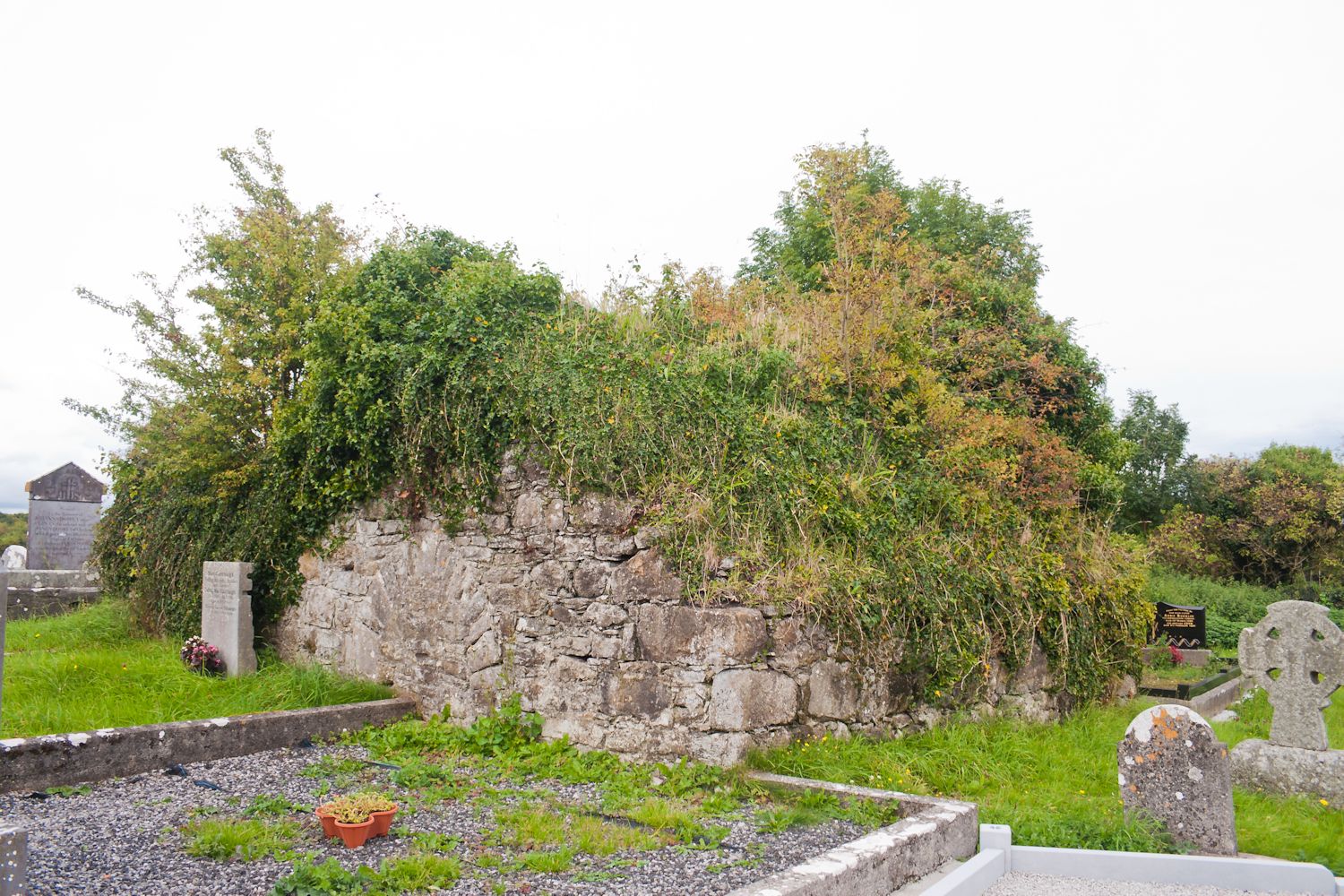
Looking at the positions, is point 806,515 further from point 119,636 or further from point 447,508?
point 119,636

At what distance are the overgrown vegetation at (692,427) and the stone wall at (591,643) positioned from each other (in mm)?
270

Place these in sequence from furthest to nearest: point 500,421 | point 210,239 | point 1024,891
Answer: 1. point 210,239
2. point 500,421
3. point 1024,891

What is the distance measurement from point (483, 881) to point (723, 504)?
3.45 metres

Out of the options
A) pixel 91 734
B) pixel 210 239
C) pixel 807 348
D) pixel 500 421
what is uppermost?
pixel 210 239

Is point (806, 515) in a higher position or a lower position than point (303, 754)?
higher

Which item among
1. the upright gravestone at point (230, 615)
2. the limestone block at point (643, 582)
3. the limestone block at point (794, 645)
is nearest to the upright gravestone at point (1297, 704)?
the limestone block at point (794, 645)

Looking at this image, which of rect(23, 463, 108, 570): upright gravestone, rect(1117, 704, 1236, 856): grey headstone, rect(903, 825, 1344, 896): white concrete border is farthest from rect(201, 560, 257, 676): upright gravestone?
rect(23, 463, 108, 570): upright gravestone

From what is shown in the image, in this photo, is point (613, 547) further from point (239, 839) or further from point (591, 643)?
point (239, 839)

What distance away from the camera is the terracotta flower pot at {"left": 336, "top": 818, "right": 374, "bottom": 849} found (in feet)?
15.7

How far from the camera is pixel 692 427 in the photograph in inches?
298

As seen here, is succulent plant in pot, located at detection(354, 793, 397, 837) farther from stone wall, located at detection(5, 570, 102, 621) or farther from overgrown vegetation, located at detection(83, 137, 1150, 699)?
stone wall, located at detection(5, 570, 102, 621)

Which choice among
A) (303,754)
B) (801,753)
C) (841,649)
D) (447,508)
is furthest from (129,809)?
(841,649)

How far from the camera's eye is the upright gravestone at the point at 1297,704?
654 cm

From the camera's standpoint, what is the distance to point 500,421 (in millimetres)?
7746
